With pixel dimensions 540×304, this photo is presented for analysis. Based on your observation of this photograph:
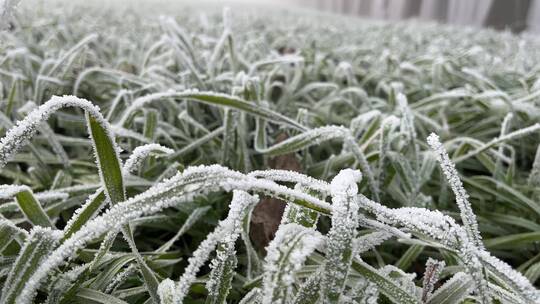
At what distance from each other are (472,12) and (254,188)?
865 centimetres

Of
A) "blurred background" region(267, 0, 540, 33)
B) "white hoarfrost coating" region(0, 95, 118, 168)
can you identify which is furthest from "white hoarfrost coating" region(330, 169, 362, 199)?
"blurred background" region(267, 0, 540, 33)

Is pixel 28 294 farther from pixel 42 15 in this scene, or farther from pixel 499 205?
pixel 42 15

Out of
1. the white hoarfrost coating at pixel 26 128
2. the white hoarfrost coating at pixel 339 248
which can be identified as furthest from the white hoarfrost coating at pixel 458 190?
the white hoarfrost coating at pixel 26 128

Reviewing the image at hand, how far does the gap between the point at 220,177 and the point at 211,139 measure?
476 mm

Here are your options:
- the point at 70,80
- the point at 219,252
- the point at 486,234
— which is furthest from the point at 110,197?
the point at 70,80

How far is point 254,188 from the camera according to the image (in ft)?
1.34

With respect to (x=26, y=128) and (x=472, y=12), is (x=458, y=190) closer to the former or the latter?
(x=26, y=128)

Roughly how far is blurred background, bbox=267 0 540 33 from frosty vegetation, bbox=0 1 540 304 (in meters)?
5.62

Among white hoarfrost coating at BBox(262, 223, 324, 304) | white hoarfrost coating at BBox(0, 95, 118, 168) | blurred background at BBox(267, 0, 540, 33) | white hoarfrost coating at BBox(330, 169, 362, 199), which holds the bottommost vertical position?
blurred background at BBox(267, 0, 540, 33)

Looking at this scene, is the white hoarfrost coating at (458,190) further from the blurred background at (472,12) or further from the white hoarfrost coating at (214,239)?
the blurred background at (472,12)

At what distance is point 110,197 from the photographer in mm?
487

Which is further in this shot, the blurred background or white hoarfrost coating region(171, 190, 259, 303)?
the blurred background

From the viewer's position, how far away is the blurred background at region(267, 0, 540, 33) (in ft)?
22.7

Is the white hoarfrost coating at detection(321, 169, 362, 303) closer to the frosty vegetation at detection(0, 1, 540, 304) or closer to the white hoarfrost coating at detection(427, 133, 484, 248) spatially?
the frosty vegetation at detection(0, 1, 540, 304)
